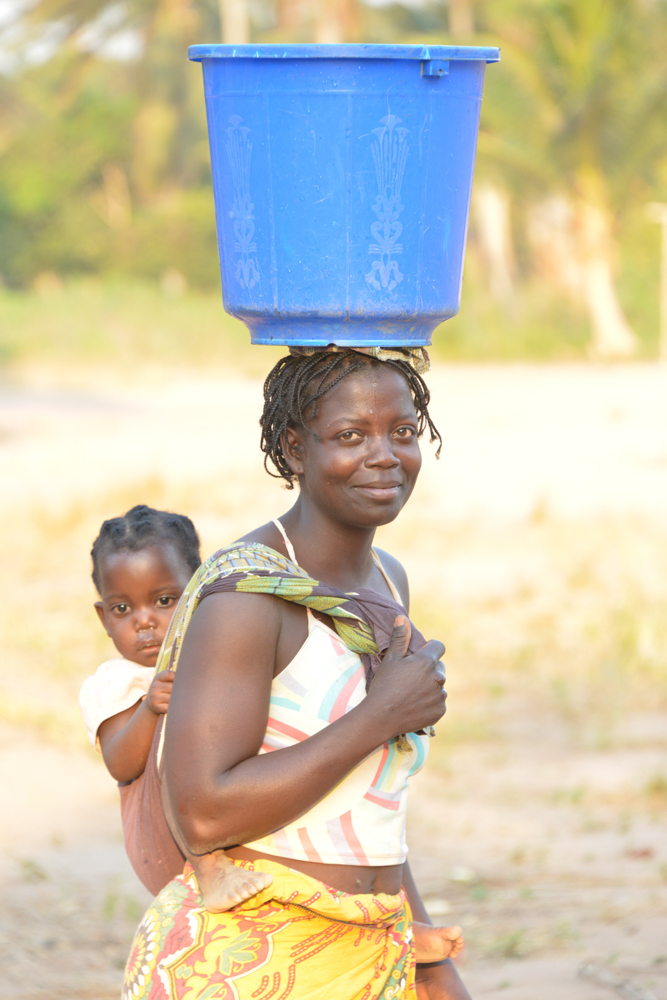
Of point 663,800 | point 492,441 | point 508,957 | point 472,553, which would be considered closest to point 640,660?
point 663,800

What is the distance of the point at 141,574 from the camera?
2.20m

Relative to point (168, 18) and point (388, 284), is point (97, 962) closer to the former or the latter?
point (388, 284)

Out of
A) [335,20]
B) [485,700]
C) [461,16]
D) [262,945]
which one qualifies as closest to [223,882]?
[262,945]

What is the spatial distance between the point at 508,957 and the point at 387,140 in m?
2.58

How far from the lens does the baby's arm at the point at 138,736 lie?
181cm

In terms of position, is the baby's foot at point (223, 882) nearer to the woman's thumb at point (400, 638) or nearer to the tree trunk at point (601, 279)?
the woman's thumb at point (400, 638)

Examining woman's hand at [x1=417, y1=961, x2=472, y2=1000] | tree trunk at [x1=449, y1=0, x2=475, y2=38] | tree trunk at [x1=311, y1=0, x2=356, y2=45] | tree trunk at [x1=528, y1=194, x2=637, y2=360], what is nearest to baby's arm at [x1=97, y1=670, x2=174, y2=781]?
woman's hand at [x1=417, y1=961, x2=472, y2=1000]

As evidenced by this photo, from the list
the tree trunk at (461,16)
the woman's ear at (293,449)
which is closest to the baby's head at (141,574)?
the woman's ear at (293,449)

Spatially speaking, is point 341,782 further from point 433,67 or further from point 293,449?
point 433,67

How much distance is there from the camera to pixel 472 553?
7.74 meters

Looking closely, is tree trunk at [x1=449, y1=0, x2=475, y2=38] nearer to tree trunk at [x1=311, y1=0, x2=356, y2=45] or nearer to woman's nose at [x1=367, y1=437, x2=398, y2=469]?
tree trunk at [x1=311, y1=0, x2=356, y2=45]

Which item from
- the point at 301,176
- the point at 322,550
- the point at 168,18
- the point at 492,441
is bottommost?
the point at 492,441

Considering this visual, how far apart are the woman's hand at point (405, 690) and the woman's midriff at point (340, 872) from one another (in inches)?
8.9

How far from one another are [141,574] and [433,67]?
105 centimetres
